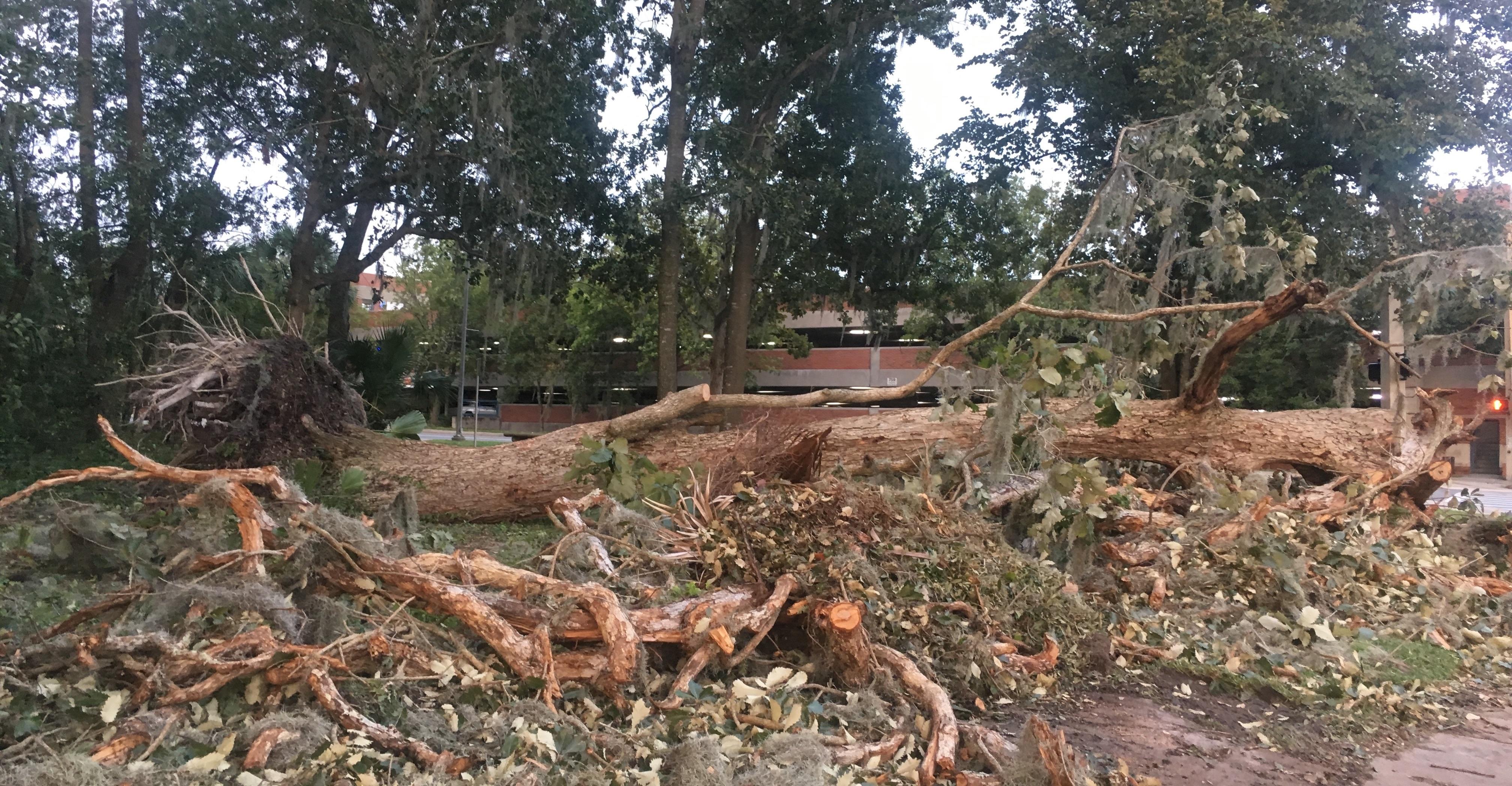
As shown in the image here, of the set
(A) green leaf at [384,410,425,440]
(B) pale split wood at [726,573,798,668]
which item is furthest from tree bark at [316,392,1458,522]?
(B) pale split wood at [726,573,798,668]

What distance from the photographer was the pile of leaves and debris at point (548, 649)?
240 cm

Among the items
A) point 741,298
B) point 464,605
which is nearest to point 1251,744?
point 464,605

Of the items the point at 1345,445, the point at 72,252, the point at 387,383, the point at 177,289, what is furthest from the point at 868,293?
the point at 72,252

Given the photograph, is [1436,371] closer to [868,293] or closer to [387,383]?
[868,293]

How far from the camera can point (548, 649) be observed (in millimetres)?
2848

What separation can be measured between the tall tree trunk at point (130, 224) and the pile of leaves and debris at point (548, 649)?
5.95 metres

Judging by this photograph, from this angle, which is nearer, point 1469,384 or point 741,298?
point 741,298

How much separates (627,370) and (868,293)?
1433 cm

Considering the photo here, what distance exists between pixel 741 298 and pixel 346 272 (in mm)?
5611

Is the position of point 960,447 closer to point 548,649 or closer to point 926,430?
point 926,430

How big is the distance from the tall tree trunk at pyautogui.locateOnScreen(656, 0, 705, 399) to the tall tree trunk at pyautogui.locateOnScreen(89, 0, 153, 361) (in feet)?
19.7

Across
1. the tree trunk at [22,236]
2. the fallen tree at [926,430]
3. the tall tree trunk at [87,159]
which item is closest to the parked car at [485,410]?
the tall tree trunk at [87,159]

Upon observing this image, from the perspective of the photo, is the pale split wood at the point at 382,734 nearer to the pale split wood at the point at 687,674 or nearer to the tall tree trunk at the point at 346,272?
the pale split wood at the point at 687,674

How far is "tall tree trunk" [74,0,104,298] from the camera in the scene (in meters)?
8.52
